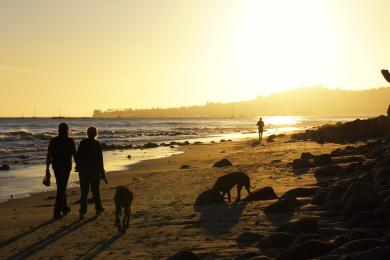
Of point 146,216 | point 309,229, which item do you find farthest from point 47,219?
point 309,229

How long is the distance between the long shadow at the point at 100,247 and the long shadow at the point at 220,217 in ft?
4.92

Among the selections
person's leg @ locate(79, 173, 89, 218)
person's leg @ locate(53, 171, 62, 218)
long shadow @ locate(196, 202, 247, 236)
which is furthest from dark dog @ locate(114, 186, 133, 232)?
person's leg @ locate(53, 171, 62, 218)

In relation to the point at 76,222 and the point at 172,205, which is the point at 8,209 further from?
the point at 172,205

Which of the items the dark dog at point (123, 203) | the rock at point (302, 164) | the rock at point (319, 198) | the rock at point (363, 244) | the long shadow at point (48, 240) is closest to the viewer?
the rock at point (363, 244)

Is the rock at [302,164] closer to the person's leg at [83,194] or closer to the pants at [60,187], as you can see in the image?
the person's leg at [83,194]

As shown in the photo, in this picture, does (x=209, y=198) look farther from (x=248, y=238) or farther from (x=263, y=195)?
(x=248, y=238)

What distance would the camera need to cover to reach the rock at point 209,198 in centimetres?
1116

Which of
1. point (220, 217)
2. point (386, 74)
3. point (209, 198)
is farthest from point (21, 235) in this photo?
point (386, 74)

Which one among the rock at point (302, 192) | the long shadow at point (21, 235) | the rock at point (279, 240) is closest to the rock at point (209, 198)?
the rock at point (302, 192)

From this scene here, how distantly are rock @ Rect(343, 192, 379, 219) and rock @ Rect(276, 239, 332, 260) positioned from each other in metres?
2.19

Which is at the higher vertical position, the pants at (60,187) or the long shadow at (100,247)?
the pants at (60,187)

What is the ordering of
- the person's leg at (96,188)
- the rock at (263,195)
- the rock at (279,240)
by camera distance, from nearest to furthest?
1. the rock at (279,240)
2. the person's leg at (96,188)
3. the rock at (263,195)

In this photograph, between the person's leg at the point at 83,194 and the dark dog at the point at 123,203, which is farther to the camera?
the person's leg at the point at 83,194

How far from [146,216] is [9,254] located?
313cm
